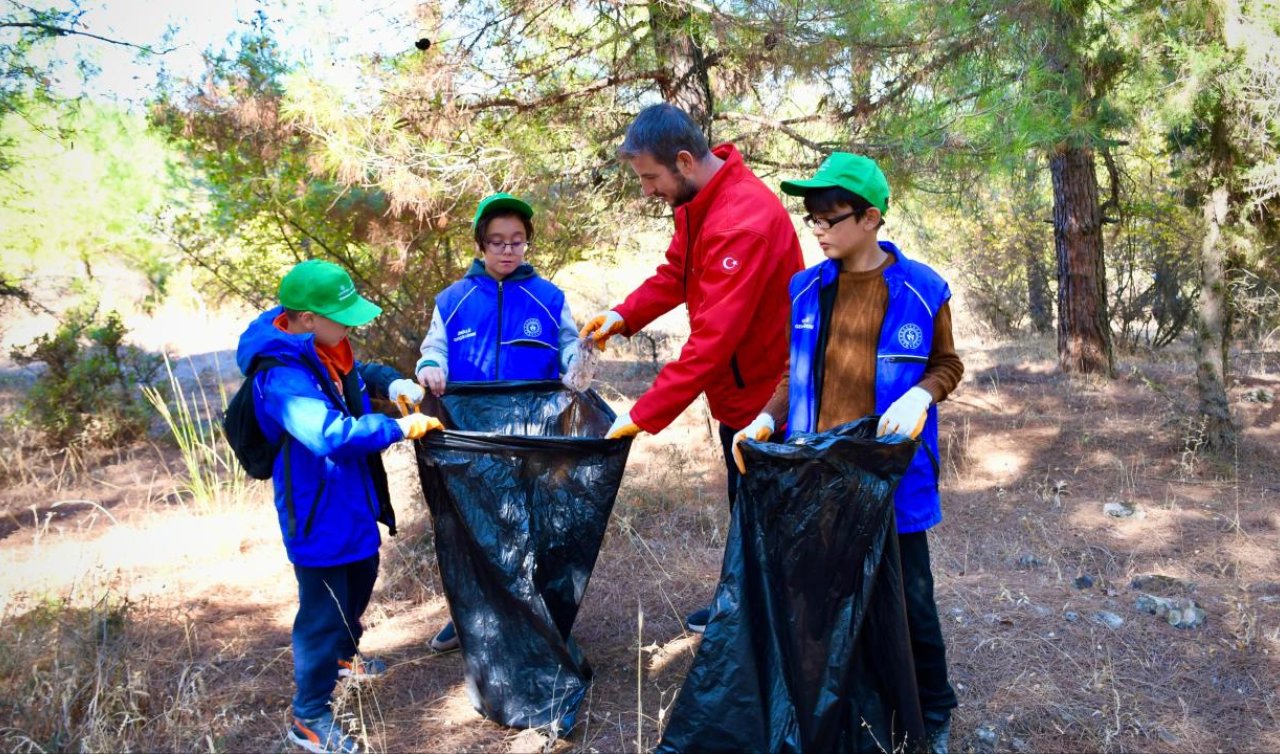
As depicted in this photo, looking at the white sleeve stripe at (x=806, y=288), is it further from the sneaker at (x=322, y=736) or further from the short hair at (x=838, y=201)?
the sneaker at (x=322, y=736)

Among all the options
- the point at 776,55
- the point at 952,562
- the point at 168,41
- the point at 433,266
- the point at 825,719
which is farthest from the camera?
the point at 433,266

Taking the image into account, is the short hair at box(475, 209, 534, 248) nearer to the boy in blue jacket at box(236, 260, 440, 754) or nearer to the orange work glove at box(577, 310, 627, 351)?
the orange work glove at box(577, 310, 627, 351)

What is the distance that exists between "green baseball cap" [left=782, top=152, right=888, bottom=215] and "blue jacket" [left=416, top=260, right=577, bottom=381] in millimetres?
1210

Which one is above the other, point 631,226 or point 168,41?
point 168,41

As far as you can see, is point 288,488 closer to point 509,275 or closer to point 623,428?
point 623,428

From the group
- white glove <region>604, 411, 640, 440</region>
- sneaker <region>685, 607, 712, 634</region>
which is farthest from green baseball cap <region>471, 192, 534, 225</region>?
sneaker <region>685, 607, 712, 634</region>

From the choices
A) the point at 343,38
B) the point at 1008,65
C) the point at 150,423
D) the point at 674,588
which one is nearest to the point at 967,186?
the point at 1008,65

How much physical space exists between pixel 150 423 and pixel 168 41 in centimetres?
333

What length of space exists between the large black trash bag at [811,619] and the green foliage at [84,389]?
623 centimetres

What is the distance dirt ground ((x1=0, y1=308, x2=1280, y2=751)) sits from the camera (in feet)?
8.30

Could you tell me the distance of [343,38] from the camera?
479cm

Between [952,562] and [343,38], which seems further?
[343,38]

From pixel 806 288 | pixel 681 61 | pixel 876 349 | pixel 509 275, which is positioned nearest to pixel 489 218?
pixel 509 275

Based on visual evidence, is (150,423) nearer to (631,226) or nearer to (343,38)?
(343,38)
